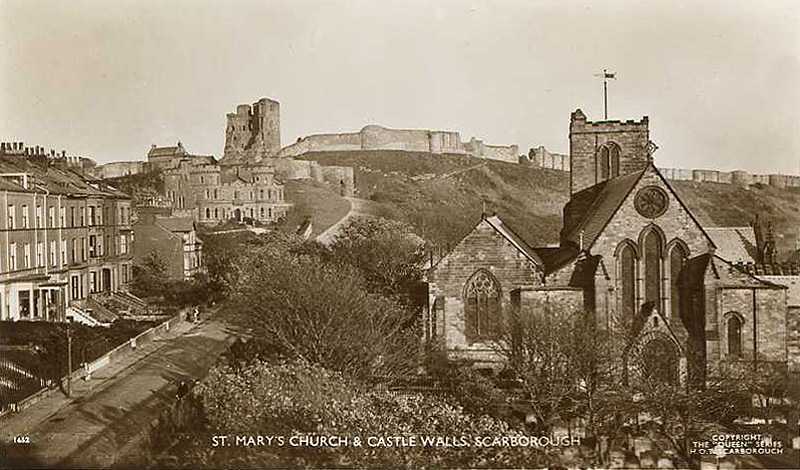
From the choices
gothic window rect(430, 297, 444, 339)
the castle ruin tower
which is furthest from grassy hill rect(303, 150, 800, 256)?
gothic window rect(430, 297, 444, 339)

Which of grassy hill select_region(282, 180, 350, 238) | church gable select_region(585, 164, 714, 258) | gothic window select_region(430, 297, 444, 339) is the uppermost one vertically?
grassy hill select_region(282, 180, 350, 238)

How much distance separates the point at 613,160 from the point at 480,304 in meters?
10.4

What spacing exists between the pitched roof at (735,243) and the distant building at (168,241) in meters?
28.5

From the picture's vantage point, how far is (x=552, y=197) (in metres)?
66.6

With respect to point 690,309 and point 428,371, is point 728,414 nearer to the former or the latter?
point 690,309

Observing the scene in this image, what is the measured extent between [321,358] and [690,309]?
1286 cm

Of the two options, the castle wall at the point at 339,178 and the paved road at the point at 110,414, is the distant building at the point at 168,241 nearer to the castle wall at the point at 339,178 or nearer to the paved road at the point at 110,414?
the paved road at the point at 110,414

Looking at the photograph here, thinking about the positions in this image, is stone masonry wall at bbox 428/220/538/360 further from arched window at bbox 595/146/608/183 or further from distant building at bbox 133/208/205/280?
distant building at bbox 133/208/205/280

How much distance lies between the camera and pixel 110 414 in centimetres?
1988

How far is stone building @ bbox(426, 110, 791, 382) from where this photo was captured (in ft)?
78.8

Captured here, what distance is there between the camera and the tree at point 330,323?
19.6 metres

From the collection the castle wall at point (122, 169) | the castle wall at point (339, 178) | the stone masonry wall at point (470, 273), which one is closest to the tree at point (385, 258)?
the stone masonry wall at point (470, 273)

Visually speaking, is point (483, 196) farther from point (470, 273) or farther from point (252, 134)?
point (470, 273)

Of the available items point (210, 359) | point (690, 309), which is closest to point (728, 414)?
point (690, 309)
